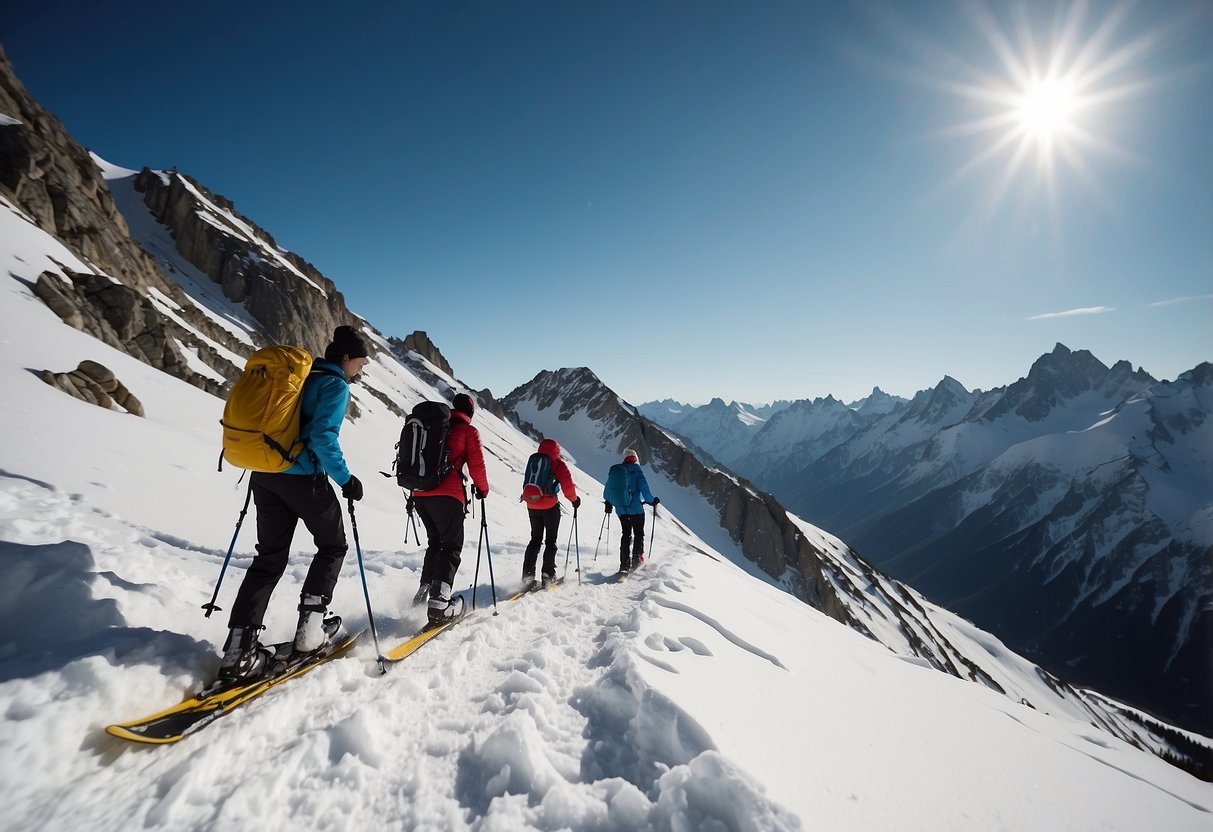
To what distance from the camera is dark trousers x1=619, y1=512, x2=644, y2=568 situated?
12203 mm

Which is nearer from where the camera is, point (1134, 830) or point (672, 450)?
point (1134, 830)

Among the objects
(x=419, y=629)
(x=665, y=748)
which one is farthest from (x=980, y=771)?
(x=419, y=629)

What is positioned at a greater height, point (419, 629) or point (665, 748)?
point (665, 748)

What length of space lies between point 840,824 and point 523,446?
314ft

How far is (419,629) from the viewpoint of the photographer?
639cm

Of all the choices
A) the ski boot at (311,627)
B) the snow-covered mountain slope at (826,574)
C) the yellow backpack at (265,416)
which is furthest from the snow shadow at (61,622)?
the snow-covered mountain slope at (826,574)

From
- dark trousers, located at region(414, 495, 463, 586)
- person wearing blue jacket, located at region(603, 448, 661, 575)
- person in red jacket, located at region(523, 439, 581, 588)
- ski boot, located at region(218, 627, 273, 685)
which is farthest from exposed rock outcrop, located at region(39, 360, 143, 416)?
person wearing blue jacket, located at region(603, 448, 661, 575)

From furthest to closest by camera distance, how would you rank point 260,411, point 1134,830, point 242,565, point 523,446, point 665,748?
point 523,446
point 242,565
point 1134,830
point 260,411
point 665,748

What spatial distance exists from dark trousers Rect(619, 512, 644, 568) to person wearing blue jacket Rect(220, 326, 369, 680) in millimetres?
7989

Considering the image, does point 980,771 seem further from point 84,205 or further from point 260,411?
point 84,205

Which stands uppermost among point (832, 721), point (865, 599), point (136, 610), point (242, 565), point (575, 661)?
point (832, 721)

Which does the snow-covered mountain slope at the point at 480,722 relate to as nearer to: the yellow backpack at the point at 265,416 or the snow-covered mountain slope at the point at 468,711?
the snow-covered mountain slope at the point at 468,711

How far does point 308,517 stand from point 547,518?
5.33m

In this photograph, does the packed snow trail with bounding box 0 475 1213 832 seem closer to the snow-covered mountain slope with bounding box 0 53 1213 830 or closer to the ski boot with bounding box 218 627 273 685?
the snow-covered mountain slope with bounding box 0 53 1213 830
